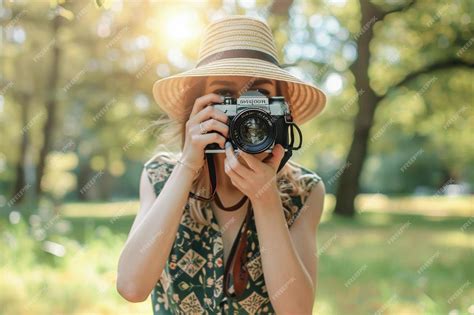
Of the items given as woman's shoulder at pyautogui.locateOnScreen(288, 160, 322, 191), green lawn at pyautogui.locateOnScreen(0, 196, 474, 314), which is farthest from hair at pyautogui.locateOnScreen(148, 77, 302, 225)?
green lawn at pyautogui.locateOnScreen(0, 196, 474, 314)

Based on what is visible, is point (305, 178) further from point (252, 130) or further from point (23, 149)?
point (23, 149)

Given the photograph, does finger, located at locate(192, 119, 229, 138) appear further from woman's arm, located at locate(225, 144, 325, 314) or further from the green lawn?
the green lawn

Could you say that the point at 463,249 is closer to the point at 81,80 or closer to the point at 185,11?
the point at 185,11

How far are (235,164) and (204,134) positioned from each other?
15 cm

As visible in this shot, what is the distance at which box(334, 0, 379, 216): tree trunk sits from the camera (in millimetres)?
10258

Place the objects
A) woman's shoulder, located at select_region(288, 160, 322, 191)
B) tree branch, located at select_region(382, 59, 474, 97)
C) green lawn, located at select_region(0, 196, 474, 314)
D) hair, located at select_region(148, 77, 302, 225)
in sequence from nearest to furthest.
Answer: hair, located at select_region(148, 77, 302, 225) → woman's shoulder, located at select_region(288, 160, 322, 191) → green lawn, located at select_region(0, 196, 474, 314) → tree branch, located at select_region(382, 59, 474, 97)

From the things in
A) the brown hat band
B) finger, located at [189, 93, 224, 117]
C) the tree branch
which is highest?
the brown hat band

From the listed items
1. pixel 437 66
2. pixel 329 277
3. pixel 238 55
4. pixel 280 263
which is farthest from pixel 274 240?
pixel 437 66

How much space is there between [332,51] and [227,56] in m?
10.3

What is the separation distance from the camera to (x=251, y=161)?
1704 mm

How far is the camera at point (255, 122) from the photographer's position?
173 centimetres

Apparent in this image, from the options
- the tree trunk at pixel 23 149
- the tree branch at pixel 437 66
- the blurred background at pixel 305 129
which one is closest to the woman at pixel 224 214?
the blurred background at pixel 305 129

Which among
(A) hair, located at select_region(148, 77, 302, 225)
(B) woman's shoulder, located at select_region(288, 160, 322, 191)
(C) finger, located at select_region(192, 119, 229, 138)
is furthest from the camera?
(B) woman's shoulder, located at select_region(288, 160, 322, 191)

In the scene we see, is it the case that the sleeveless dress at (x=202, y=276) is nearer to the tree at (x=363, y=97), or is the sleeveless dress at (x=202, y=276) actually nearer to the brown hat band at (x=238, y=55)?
the brown hat band at (x=238, y=55)
